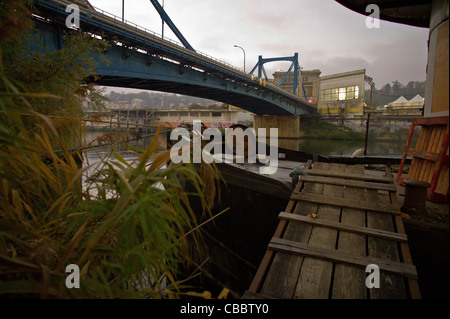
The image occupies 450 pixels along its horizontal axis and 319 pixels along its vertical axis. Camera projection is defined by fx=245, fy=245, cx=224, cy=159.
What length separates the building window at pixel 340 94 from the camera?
2061 inches

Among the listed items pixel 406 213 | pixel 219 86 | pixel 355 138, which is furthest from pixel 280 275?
pixel 355 138

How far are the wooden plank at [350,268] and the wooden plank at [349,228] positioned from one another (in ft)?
0.19

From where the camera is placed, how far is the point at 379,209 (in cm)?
293

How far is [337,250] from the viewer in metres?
2.39

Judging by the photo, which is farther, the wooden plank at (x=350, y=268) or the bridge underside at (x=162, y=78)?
the bridge underside at (x=162, y=78)

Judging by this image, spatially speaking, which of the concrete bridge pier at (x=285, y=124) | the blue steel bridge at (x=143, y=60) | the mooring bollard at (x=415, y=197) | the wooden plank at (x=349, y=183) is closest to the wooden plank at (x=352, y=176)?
the wooden plank at (x=349, y=183)

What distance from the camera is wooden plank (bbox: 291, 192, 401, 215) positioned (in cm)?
292

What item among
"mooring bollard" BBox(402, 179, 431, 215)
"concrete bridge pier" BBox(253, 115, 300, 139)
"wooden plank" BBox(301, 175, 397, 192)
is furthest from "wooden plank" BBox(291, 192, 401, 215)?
"concrete bridge pier" BBox(253, 115, 300, 139)

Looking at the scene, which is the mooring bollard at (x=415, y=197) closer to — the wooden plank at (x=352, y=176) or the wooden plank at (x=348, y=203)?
the wooden plank at (x=348, y=203)

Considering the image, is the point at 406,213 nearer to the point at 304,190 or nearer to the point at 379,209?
the point at 379,209

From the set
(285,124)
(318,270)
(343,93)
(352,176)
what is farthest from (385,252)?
(343,93)

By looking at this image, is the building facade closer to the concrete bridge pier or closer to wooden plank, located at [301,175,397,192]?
the concrete bridge pier

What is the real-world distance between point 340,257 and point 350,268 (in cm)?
11

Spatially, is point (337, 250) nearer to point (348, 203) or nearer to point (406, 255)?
point (406, 255)
